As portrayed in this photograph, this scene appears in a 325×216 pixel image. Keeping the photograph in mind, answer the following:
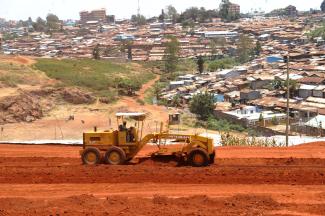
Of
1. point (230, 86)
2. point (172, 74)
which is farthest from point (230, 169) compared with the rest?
point (172, 74)

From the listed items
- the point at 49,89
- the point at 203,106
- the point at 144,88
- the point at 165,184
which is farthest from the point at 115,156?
the point at 144,88

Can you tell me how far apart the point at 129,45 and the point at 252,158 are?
3102 inches

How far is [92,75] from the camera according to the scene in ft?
168

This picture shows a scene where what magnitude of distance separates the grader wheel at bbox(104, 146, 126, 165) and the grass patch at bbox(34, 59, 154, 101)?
28.5m

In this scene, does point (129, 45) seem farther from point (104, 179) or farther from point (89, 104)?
point (104, 179)

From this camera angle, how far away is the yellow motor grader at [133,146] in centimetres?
1433

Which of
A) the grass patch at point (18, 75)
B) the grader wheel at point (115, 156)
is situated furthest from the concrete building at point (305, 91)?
the grader wheel at point (115, 156)

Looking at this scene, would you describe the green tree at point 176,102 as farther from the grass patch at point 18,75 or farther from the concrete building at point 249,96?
the grass patch at point 18,75

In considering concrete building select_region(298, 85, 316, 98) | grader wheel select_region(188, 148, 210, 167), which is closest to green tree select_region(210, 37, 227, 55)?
concrete building select_region(298, 85, 316, 98)

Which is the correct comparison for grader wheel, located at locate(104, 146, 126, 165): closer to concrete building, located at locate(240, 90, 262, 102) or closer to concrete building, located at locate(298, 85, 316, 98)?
concrete building, located at locate(240, 90, 262, 102)

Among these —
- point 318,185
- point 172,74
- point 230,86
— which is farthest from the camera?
point 172,74

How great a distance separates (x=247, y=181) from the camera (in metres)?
13.2

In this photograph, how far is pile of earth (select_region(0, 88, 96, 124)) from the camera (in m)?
34.6

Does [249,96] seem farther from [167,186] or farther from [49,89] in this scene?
[167,186]
